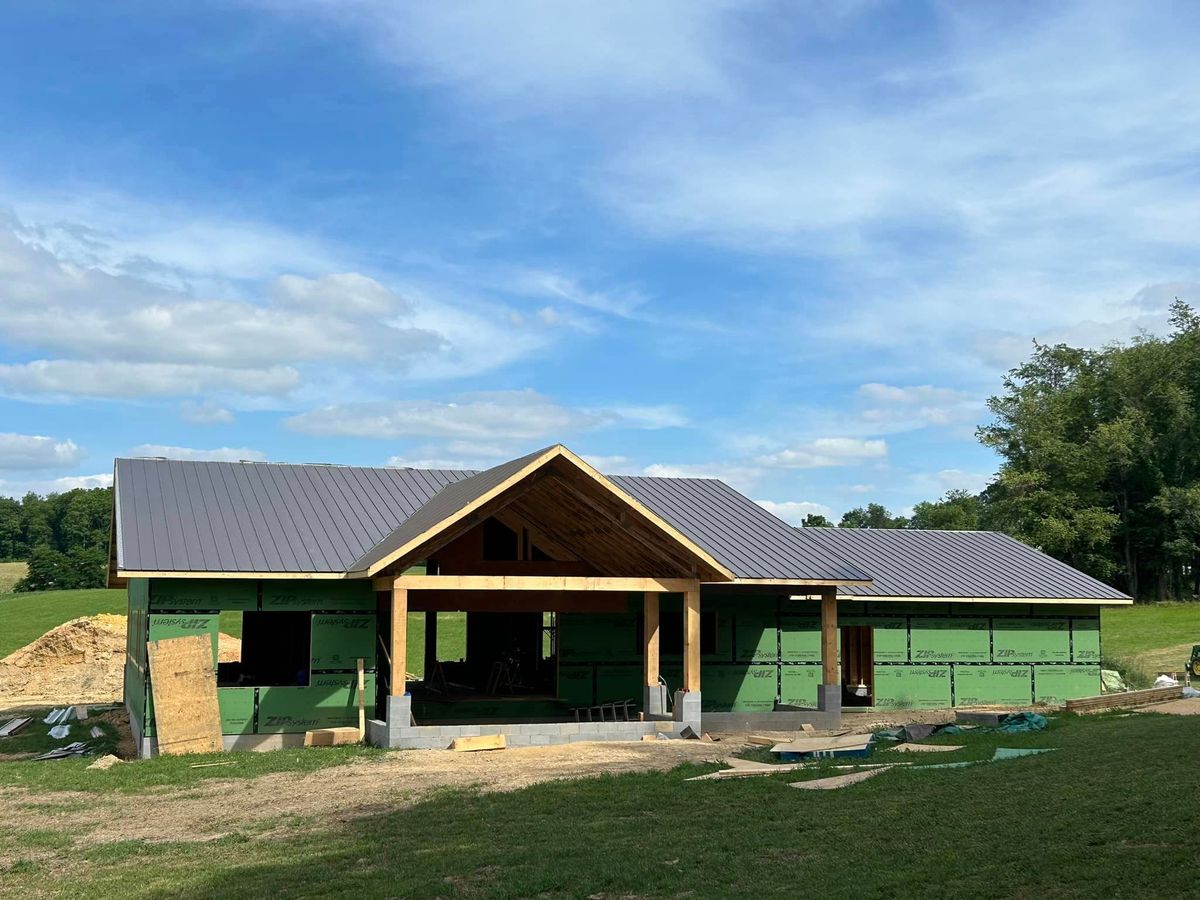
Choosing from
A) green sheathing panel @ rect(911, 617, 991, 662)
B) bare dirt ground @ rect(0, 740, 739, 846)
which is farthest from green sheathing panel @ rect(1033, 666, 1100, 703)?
bare dirt ground @ rect(0, 740, 739, 846)

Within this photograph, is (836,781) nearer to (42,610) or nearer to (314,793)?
Result: (314,793)

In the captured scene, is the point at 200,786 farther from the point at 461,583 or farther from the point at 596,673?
the point at 596,673

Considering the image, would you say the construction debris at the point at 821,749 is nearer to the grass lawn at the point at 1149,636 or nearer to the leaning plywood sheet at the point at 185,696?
the leaning plywood sheet at the point at 185,696

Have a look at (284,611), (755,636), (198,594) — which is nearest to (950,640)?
(755,636)

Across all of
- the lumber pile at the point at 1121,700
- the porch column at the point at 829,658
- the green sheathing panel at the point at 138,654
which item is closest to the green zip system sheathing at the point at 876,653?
the porch column at the point at 829,658

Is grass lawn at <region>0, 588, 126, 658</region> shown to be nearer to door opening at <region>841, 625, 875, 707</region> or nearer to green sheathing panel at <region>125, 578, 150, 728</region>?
green sheathing panel at <region>125, 578, 150, 728</region>

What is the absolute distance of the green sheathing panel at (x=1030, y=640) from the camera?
2691 centimetres

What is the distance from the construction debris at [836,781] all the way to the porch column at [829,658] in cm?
804

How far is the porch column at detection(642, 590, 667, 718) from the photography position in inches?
810

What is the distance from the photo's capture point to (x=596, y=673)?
928 inches

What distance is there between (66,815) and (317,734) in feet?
19.3

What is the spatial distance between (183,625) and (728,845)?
39.6 feet

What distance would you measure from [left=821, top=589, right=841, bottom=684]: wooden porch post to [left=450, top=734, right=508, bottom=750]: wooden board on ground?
23.2ft

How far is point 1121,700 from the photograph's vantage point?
894 inches
